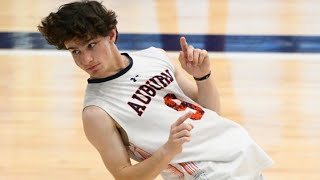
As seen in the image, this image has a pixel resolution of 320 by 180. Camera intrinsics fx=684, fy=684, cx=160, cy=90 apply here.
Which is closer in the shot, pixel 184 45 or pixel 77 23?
pixel 77 23

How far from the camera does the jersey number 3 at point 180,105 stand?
79.0 inches

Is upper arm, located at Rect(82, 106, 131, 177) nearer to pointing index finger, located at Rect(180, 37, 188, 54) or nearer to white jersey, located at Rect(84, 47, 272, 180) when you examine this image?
white jersey, located at Rect(84, 47, 272, 180)

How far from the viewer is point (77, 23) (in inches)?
72.4

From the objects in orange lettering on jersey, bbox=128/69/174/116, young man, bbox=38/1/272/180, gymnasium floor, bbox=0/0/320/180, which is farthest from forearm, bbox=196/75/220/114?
gymnasium floor, bbox=0/0/320/180

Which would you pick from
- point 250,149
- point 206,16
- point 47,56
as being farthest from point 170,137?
point 206,16

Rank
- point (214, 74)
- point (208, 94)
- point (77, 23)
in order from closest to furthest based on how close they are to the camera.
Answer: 1. point (77, 23)
2. point (208, 94)
3. point (214, 74)

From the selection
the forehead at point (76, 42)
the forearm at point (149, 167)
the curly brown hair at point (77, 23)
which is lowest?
the forearm at point (149, 167)

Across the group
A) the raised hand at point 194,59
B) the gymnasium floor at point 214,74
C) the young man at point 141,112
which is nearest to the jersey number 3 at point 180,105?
the young man at point 141,112

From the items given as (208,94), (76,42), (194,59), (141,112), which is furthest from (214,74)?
(76,42)

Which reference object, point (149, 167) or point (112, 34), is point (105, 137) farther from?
point (112, 34)

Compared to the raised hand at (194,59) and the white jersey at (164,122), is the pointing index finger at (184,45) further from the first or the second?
the white jersey at (164,122)

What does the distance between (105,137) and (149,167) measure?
0.49ft

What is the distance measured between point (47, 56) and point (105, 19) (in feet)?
8.01

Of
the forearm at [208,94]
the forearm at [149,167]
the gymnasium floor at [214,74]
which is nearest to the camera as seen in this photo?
the forearm at [149,167]
